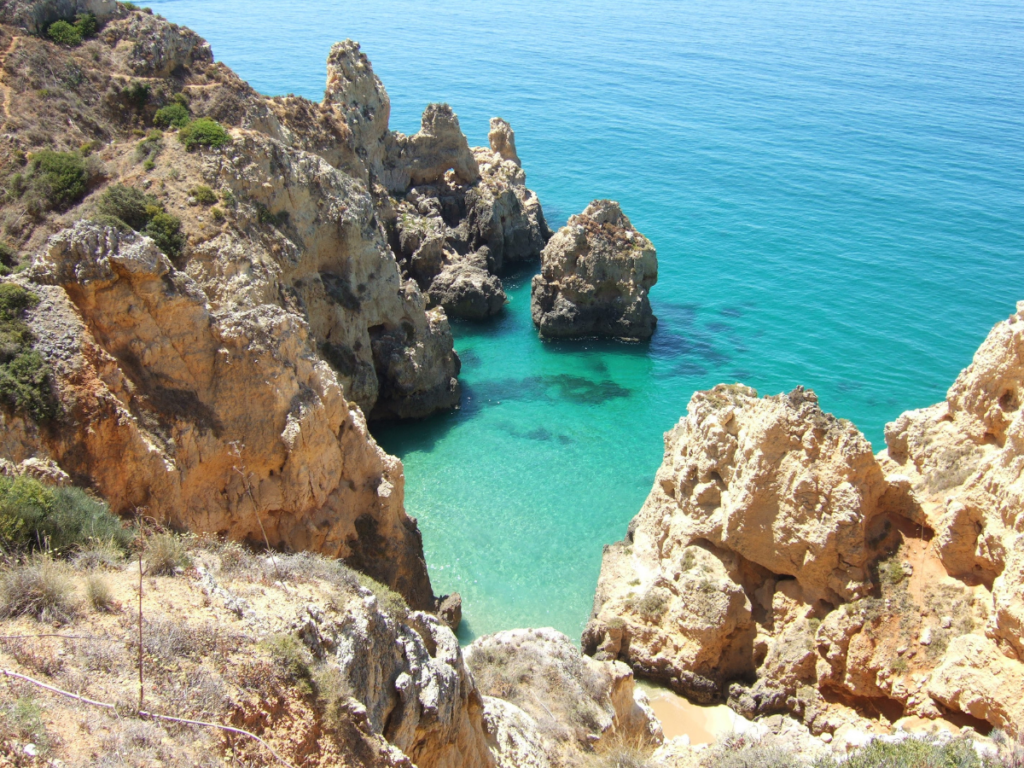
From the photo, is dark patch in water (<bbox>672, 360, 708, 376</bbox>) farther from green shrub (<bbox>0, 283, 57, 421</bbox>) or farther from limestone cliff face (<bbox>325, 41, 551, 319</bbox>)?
green shrub (<bbox>0, 283, 57, 421</bbox>)

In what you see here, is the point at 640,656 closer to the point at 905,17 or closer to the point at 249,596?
the point at 249,596

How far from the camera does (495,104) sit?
90.9 metres

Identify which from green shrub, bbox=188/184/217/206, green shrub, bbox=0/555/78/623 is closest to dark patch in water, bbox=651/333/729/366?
green shrub, bbox=188/184/217/206

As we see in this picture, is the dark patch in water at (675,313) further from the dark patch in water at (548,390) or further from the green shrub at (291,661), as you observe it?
the green shrub at (291,661)

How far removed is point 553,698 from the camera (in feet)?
50.3

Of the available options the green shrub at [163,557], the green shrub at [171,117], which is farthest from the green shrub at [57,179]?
the green shrub at [163,557]

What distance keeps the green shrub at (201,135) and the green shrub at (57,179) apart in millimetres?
3397

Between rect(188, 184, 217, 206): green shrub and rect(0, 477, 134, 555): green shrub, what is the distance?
47.4 feet

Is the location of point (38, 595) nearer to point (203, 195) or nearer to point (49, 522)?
point (49, 522)

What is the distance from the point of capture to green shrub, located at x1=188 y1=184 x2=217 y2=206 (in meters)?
24.0

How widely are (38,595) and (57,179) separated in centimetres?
1849

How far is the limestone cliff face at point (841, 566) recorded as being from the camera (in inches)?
655

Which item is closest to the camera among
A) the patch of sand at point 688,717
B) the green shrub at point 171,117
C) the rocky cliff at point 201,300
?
the rocky cliff at point 201,300

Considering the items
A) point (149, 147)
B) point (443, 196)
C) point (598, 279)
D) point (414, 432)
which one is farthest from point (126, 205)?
point (443, 196)
